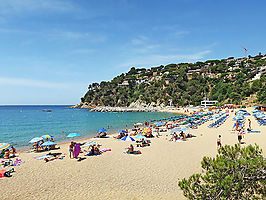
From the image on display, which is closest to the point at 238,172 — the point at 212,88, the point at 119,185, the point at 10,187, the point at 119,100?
the point at 119,185

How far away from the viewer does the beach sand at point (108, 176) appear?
8.23 meters

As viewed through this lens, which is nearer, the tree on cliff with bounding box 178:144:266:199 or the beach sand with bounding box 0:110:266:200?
the tree on cliff with bounding box 178:144:266:199

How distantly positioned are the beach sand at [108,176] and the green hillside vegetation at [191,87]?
61.0 metres

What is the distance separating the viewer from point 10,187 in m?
9.09

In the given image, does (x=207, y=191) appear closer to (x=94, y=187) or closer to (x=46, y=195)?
(x=94, y=187)

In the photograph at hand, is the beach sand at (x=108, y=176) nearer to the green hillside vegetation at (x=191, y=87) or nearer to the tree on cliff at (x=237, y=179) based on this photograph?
the tree on cliff at (x=237, y=179)

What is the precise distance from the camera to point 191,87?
318ft

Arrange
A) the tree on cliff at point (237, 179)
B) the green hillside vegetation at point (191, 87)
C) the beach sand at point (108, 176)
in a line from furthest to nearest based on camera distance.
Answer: the green hillside vegetation at point (191, 87), the beach sand at point (108, 176), the tree on cliff at point (237, 179)

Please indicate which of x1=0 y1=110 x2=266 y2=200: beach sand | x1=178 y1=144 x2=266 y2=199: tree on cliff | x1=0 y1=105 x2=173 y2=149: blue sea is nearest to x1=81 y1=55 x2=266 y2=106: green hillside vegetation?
x1=0 y1=105 x2=173 y2=149: blue sea

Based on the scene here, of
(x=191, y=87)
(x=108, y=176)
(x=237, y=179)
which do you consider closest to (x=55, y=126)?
(x=108, y=176)

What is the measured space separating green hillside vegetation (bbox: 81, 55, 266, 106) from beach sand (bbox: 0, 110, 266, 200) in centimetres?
6105

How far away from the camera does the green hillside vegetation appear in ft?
252

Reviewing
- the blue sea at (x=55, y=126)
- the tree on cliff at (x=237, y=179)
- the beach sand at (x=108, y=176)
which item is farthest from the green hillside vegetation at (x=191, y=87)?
the tree on cliff at (x=237, y=179)

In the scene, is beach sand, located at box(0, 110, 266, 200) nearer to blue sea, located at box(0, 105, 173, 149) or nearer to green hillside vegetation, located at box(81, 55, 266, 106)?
blue sea, located at box(0, 105, 173, 149)
